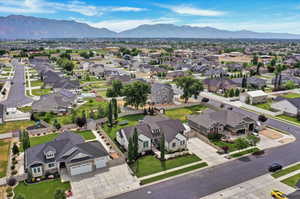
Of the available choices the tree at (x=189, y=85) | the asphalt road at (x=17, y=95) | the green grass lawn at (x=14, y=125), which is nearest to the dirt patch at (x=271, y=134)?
the tree at (x=189, y=85)

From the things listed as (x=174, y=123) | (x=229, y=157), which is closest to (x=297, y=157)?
(x=229, y=157)

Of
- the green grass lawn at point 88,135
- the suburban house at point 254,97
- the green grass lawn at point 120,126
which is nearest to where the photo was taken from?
the green grass lawn at point 88,135

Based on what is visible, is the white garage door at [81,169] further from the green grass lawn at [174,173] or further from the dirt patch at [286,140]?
the dirt patch at [286,140]

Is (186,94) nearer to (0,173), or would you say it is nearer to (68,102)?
(68,102)

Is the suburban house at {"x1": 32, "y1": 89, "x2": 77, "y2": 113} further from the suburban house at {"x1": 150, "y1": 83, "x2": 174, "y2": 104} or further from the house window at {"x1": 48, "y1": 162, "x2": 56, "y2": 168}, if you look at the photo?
the house window at {"x1": 48, "y1": 162, "x2": 56, "y2": 168}

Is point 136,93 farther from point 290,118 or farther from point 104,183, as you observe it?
point 290,118
